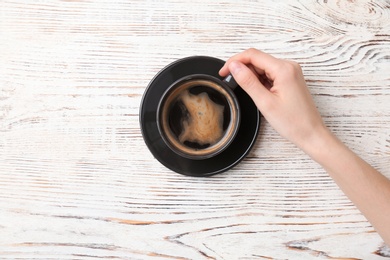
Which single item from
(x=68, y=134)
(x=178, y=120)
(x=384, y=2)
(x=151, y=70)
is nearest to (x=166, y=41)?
(x=151, y=70)

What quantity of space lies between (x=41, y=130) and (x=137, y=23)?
35 cm

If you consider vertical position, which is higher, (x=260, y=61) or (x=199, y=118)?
(x=260, y=61)

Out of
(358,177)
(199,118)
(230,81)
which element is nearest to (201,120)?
(199,118)

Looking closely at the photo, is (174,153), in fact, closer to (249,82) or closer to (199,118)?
(199,118)

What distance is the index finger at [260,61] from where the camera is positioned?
94 centimetres

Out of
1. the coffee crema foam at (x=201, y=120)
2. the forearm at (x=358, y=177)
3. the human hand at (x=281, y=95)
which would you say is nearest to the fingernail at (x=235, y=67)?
the human hand at (x=281, y=95)

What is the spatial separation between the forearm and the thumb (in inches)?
5.8

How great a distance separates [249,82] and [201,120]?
0.16m

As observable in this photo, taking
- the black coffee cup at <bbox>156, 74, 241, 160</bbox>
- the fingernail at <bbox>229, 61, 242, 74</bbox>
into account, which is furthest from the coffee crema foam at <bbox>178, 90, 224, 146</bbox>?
the fingernail at <bbox>229, 61, 242, 74</bbox>

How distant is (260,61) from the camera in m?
0.95

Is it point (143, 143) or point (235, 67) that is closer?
point (235, 67)

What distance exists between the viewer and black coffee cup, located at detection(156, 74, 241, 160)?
99 cm

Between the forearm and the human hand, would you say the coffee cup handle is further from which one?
the forearm

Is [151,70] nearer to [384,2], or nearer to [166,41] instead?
[166,41]
